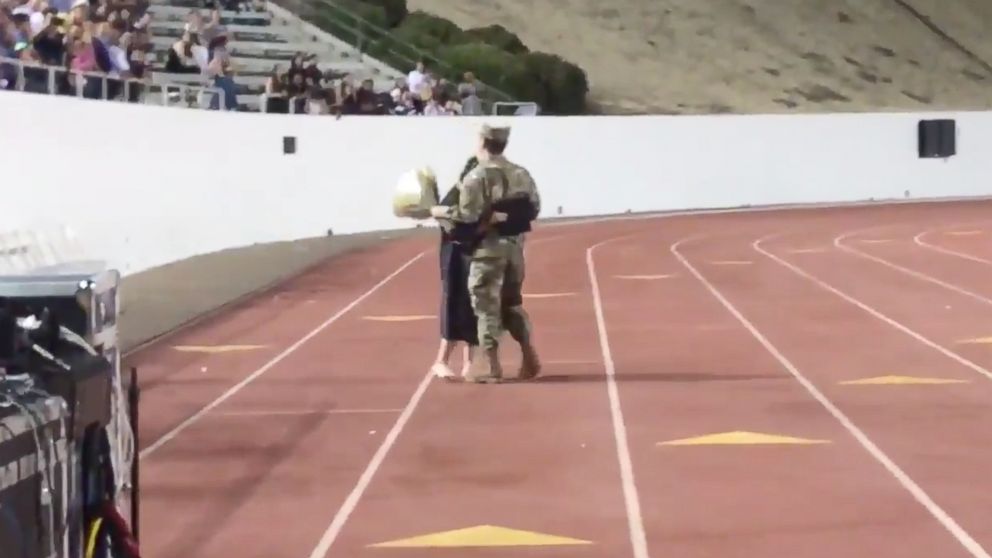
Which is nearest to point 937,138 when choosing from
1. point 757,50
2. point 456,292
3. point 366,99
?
point 757,50

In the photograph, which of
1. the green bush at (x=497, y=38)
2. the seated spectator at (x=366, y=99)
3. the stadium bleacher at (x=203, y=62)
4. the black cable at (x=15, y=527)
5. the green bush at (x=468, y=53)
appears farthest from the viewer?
the green bush at (x=497, y=38)

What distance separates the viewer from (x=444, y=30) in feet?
145

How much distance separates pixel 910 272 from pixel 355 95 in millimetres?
12439

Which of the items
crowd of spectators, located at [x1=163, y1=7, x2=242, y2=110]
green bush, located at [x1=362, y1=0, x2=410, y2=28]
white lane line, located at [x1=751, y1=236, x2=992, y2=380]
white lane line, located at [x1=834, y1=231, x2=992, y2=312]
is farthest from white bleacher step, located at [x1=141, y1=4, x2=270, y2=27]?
white lane line, located at [x1=751, y1=236, x2=992, y2=380]

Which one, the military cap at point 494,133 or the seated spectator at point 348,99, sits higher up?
the seated spectator at point 348,99

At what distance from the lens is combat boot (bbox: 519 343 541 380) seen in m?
13.2

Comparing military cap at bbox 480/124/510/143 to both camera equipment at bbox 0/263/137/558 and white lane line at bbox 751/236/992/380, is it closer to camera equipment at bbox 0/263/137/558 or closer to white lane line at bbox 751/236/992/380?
white lane line at bbox 751/236/992/380

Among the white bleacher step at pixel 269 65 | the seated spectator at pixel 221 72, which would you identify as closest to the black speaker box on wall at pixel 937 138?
the white bleacher step at pixel 269 65

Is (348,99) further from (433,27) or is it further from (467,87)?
(433,27)

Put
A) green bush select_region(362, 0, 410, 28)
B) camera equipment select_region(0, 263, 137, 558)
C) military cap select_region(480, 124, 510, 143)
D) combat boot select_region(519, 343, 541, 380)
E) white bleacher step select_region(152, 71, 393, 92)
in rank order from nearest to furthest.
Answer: camera equipment select_region(0, 263, 137, 558)
military cap select_region(480, 124, 510, 143)
combat boot select_region(519, 343, 541, 380)
white bleacher step select_region(152, 71, 393, 92)
green bush select_region(362, 0, 410, 28)

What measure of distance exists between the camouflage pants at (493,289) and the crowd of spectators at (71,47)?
23.0 ft

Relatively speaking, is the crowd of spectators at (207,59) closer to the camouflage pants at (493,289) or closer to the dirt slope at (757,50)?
the camouflage pants at (493,289)

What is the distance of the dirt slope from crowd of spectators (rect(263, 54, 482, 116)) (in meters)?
9.31

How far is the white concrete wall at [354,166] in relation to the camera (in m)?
19.6
